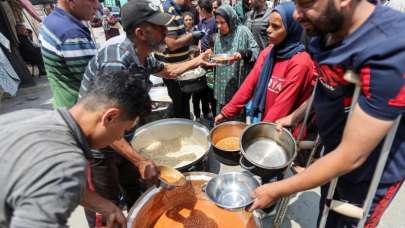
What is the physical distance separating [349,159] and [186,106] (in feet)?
11.3

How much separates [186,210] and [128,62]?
5.24 ft

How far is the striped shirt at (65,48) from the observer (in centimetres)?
218

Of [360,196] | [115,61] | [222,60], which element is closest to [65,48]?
[115,61]

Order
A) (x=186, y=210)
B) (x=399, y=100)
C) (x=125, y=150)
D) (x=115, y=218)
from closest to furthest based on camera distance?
(x=399, y=100)
(x=115, y=218)
(x=125, y=150)
(x=186, y=210)

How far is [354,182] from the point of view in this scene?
1.48 metres

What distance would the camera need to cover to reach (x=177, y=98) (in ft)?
13.8

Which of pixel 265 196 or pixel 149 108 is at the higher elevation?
pixel 149 108

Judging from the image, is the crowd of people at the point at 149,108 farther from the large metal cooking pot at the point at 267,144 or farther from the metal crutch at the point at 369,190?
the large metal cooking pot at the point at 267,144

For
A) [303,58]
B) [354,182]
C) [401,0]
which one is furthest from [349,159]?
[401,0]

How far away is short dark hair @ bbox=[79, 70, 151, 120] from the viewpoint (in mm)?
1231

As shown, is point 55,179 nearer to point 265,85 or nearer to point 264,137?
point 264,137

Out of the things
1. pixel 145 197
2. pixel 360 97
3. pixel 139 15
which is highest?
pixel 139 15

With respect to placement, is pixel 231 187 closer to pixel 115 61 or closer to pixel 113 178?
pixel 113 178

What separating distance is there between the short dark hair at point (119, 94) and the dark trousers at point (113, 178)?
1076 millimetres
